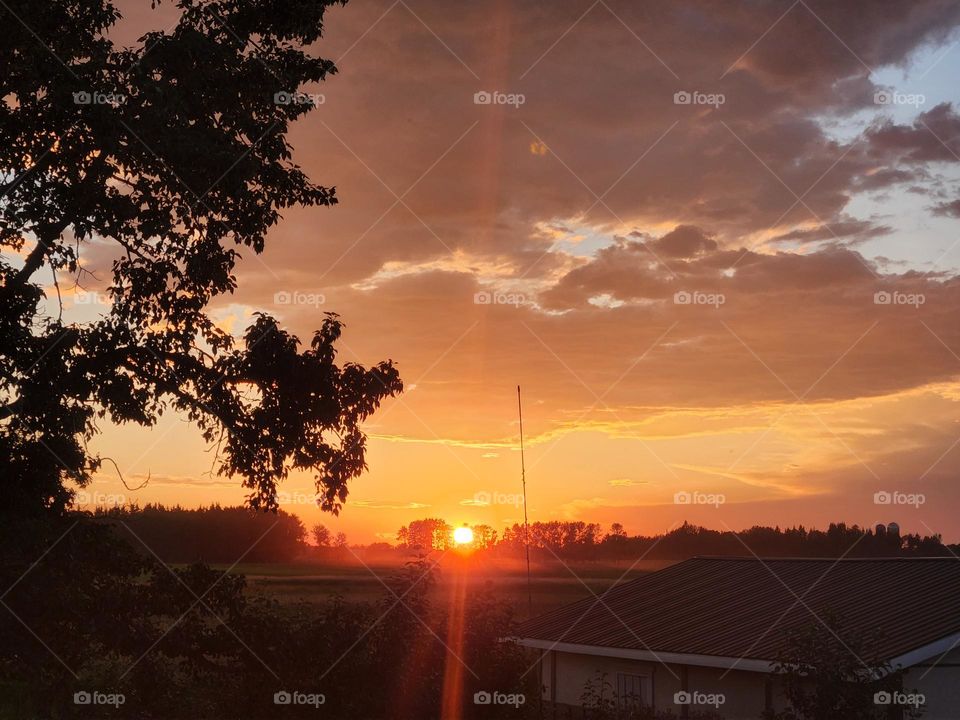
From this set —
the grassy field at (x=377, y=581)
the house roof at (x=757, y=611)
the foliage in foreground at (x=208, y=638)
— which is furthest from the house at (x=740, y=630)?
the grassy field at (x=377, y=581)

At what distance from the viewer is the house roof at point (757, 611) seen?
2308 cm

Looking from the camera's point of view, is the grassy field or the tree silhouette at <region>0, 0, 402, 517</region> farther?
the grassy field

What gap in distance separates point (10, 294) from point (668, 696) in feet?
63.4

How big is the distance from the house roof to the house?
0.04 m

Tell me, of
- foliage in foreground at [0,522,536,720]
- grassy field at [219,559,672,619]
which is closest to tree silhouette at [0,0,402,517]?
foliage in foreground at [0,522,536,720]

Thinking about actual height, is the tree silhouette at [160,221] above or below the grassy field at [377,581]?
above

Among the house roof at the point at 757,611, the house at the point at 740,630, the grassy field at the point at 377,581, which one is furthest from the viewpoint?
the grassy field at the point at 377,581

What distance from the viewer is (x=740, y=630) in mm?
25797

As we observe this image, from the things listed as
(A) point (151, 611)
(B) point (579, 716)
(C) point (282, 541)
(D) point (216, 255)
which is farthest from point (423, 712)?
(C) point (282, 541)

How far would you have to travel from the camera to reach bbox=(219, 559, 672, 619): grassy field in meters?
70.5

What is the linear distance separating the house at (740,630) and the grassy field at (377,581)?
25304 mm

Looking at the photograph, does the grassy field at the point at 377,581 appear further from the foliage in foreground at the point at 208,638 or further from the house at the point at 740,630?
the foliage in foreground at the point at 208,638

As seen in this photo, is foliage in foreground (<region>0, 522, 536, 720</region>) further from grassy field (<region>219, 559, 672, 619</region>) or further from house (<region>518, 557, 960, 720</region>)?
grassy field (<region>219, 559, 672, 619</region>)

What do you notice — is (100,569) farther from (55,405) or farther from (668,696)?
(668,696)
